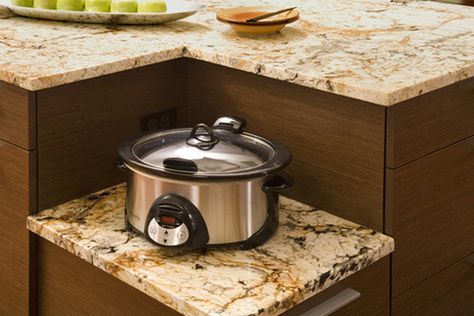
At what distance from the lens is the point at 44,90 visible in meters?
1.92

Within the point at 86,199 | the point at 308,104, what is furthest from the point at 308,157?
the point at 86,199

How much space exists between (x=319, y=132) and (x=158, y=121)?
1.44 ft

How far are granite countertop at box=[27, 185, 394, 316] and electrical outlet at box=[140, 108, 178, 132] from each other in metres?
0.22

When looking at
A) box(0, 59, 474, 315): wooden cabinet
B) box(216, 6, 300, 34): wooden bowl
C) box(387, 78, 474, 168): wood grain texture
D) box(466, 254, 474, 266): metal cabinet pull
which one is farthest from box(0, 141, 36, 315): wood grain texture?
box(466, 254, 474, 266): metal cabinet pull

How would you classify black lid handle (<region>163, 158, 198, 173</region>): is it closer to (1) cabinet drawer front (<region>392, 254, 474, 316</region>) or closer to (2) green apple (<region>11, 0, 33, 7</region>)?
(1) cabinet drawer front (<region>392, 254, 474, 316</region>)

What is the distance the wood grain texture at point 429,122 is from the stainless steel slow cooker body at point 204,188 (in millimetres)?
228

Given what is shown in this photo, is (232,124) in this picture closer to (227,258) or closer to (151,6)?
(227,258)

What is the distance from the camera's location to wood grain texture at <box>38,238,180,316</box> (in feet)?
5.97

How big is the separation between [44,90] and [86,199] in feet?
0.93

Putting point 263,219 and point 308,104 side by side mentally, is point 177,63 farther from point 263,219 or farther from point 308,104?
point 263,219

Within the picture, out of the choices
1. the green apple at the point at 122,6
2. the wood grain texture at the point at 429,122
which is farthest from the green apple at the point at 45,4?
the wood grain texture at the point at 429,122

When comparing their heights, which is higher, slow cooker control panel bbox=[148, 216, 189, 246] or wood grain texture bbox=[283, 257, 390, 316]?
slow cooker control panel bbox=[148, 216, 189, 246]

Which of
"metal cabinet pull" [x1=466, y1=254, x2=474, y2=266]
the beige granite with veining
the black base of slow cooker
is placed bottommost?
"metal cabinet pull" [x1=466, y1=254, x2=474, y2=266]

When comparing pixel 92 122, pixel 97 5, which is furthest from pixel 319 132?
pixel 97 5
